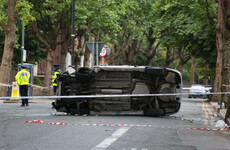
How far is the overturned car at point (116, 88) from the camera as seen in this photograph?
1414 centimetres

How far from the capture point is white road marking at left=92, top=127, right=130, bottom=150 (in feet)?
24.8

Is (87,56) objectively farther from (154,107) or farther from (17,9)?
(154,107)

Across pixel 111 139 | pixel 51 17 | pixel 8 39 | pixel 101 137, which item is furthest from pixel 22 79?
pixel 51 17

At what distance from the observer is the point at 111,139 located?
8.58 m

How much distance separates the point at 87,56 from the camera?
42062 millimetres

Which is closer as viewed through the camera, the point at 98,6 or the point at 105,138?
the point at 105,138

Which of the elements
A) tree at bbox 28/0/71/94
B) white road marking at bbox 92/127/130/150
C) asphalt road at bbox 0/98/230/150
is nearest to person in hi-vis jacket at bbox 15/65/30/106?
asphalt road at bbox 0/98/230/150

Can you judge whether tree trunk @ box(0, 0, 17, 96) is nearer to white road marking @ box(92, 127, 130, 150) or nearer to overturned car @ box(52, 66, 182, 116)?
overturned car @ box(52, 66, 182, 116)

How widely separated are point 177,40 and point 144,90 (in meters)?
20.5

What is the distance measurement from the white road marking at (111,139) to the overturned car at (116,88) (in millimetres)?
3874

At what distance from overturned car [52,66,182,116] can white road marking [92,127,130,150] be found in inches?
153

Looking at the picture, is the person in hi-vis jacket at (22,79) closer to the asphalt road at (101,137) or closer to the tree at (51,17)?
the asphalt road at (101,137)

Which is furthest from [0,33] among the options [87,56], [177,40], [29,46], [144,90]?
[144,90]

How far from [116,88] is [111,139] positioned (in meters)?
5.81
